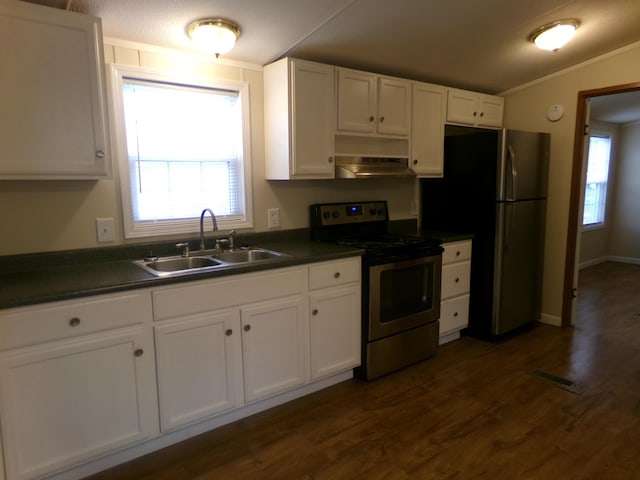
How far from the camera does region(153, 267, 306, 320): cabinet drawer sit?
6.51 ft

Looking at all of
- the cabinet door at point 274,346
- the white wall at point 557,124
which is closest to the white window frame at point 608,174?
the white wall at point 557,124

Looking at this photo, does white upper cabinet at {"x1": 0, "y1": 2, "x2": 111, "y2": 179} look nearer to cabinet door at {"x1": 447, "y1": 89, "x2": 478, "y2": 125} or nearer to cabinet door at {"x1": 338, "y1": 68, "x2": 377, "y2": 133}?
cabinet door at {"x1": 338, "y1": 68, "x2": 377, "y2": 133}

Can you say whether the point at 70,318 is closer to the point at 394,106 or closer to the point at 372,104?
the point at 372,104

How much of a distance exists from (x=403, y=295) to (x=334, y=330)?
1.93 ft

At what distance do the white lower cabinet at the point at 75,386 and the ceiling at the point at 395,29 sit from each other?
54.5 inches

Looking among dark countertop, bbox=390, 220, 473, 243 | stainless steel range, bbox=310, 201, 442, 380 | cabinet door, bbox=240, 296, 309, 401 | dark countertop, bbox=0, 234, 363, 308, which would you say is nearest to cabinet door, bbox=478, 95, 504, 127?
dark countertop, bbox=390, 220, 473, 243

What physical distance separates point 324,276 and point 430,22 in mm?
1651

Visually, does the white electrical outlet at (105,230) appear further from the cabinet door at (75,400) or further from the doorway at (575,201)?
the doorway at (575,201)

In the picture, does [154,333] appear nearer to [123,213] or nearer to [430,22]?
[123,213]

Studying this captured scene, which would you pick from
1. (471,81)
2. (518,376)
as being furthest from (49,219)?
(471,81)

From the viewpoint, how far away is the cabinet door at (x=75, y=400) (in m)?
1.66

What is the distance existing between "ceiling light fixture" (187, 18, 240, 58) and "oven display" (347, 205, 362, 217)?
1.43 meters

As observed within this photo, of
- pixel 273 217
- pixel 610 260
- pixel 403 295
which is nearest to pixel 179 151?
pixel 273 217

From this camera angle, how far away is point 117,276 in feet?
6.49
